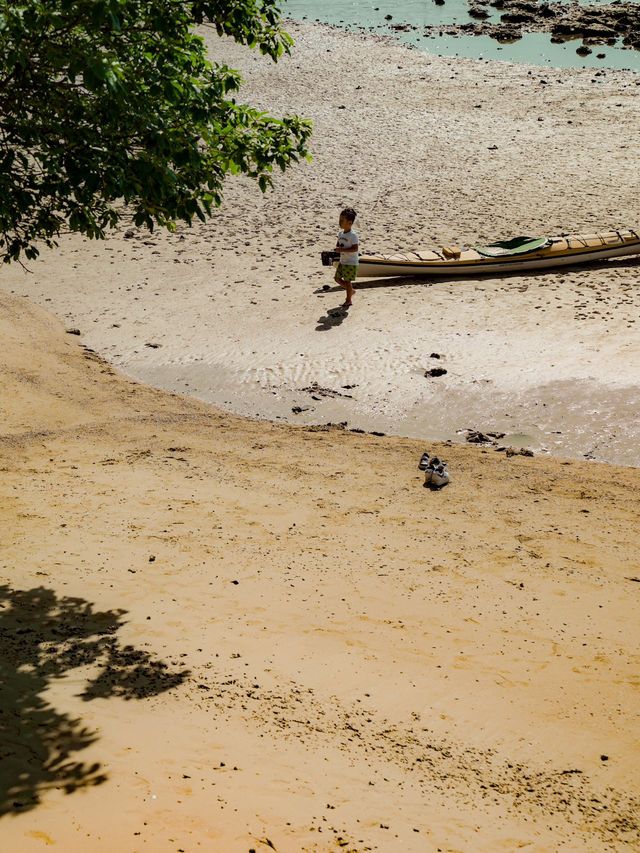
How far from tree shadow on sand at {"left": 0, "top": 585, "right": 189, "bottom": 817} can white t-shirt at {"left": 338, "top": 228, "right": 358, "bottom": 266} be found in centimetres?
774

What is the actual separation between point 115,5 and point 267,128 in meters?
2.20

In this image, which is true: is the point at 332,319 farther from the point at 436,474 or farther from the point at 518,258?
the point at 436,474

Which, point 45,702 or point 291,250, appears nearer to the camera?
point 45,702

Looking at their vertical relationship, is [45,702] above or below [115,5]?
below

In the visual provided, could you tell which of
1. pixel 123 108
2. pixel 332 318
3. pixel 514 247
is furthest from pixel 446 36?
pixel 123 108

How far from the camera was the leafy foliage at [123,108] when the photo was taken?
209 inches

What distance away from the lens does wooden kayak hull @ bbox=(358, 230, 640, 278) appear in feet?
45.6

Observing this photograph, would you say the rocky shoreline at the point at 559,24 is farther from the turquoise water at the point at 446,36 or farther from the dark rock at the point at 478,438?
the dark rock at the point at 478,438

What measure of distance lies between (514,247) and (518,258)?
31cm

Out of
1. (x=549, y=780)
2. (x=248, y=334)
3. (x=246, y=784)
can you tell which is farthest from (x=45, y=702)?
(x=248, y=334)

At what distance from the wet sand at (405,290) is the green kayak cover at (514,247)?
0.41m

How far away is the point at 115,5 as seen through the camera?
4.50 m

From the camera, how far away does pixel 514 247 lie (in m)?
14.2

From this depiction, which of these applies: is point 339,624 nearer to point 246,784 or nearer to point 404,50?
point 246,784
